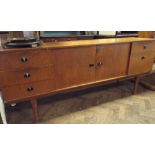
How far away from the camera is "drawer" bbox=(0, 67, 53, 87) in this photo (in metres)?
1.27

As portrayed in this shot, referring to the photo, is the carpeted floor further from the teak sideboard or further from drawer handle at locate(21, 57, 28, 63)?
drawer handle at locate(21, 57, 28, 63)

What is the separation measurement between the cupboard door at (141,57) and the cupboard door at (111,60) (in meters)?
0.09

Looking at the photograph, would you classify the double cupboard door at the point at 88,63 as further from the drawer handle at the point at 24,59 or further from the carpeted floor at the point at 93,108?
the carpeted floor at the point at 93,108

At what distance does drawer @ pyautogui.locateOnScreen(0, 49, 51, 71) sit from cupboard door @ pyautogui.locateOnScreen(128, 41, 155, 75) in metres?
1.06

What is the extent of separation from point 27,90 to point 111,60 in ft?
3.13

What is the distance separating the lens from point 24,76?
134cm

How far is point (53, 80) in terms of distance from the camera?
1.50 m

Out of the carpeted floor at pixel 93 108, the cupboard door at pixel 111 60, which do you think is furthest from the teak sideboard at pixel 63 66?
Result: the carpeted floor at pixel 93 108

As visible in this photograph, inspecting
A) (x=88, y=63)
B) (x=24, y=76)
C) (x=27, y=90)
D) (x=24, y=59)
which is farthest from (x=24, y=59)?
(x=88, y=63)

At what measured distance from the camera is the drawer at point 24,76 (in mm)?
1275

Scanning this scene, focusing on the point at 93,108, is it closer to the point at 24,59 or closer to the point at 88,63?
the point at 88,63
